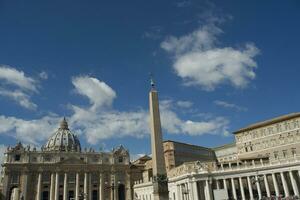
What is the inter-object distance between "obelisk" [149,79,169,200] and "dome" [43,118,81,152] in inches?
3232

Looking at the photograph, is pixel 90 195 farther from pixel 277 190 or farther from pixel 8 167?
pixel 277 190

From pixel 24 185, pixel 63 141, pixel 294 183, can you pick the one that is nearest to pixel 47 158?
pixel 24 185

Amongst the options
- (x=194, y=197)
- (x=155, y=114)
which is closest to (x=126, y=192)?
(x=194, y=197)

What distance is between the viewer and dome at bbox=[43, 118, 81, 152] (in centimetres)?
10462

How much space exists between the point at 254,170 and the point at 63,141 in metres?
71.4

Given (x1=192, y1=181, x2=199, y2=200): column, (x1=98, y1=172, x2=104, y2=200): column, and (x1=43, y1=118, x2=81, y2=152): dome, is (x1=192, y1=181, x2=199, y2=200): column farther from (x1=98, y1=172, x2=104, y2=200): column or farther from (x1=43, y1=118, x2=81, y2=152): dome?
(x1=43, y1=118, x2=81, y2=152): dome

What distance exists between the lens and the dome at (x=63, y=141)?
105 m

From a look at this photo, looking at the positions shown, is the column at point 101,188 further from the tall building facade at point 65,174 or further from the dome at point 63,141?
the dome at point 63,141

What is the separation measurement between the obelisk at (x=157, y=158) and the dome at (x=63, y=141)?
269 feet

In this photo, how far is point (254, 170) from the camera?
2066 inches

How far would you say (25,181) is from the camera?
7438 cm

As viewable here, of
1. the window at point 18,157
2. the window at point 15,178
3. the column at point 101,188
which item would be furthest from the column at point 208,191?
the window at point 18,157

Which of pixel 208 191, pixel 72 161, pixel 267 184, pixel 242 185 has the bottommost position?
pixel 208 191

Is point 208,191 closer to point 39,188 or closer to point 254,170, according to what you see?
point 254,170
